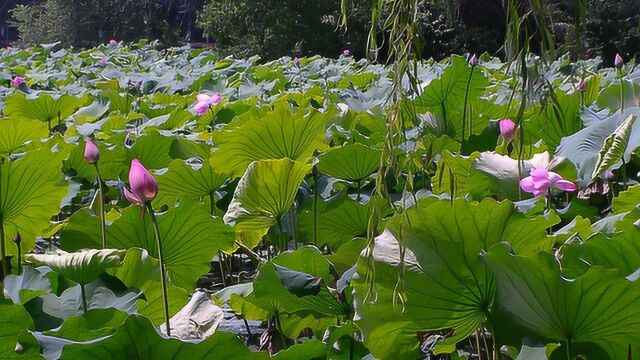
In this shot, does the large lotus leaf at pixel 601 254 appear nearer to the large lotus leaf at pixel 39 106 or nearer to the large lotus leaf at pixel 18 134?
the large lotus leaf at pixel 18 134

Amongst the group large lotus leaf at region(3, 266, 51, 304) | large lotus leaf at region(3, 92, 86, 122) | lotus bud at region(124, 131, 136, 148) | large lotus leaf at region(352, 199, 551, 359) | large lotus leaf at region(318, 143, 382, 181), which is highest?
large lotus leaf at region(352, 199, 551, 359)

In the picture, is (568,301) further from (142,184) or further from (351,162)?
(351,162)

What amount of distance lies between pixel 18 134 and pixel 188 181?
44 centimetres

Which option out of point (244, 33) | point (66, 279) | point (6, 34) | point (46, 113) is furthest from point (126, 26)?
point (66, 279)

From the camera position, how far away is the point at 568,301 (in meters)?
0.67

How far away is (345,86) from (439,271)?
8.13 ft

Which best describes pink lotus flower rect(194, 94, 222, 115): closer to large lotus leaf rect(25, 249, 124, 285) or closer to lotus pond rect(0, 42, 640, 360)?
lotus pond rect(0, 42, 640, 360)

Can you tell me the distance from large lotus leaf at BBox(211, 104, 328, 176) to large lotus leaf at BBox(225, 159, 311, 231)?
119mm

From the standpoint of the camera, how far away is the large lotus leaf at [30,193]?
3.63ft

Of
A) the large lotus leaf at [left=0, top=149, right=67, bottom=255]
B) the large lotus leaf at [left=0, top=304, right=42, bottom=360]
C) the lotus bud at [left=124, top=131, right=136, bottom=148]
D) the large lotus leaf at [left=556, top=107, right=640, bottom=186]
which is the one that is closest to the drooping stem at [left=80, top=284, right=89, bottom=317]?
the large lotus leaf at [left=0, top=304, right=42, bottom=360]

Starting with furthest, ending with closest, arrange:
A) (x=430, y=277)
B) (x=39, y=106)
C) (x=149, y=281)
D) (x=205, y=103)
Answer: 1. (x=39, y=106)
2. (x=205, y=103)
3. (x=149, y=281)
4. (x=430, y=277)

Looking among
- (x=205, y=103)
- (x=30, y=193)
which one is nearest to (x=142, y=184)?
(x=30, y=193)

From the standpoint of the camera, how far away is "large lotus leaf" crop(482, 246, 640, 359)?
65 centimetres

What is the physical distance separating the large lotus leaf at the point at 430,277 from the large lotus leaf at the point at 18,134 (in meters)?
1.02
